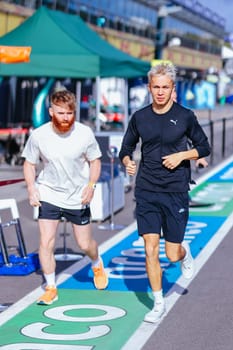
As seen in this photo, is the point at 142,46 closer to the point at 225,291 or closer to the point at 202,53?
the point at 202,53

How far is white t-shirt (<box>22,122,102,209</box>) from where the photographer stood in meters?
6.85

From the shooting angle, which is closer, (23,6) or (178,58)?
(23,6)

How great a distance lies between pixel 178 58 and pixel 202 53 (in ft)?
46.6

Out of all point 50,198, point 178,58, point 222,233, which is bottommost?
point 222,233

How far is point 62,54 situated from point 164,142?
9832 millimetres

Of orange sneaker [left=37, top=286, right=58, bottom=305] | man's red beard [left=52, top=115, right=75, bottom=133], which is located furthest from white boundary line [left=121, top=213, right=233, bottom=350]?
man's red beard [left=52, top=115, right=75, bottom=133]

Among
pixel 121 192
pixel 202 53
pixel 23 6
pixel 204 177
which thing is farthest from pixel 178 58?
pixel 121 192

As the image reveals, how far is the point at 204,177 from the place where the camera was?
738 inches

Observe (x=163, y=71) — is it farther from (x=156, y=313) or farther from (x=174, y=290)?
(x=174, y=290)

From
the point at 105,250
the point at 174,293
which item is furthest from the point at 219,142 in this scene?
the point at 174,293

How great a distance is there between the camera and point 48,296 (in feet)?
23.0

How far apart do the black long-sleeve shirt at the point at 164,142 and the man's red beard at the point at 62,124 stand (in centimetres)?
59

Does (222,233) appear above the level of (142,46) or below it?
below

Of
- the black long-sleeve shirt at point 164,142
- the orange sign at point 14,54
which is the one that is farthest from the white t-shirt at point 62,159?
the orange sign at point 14,54
